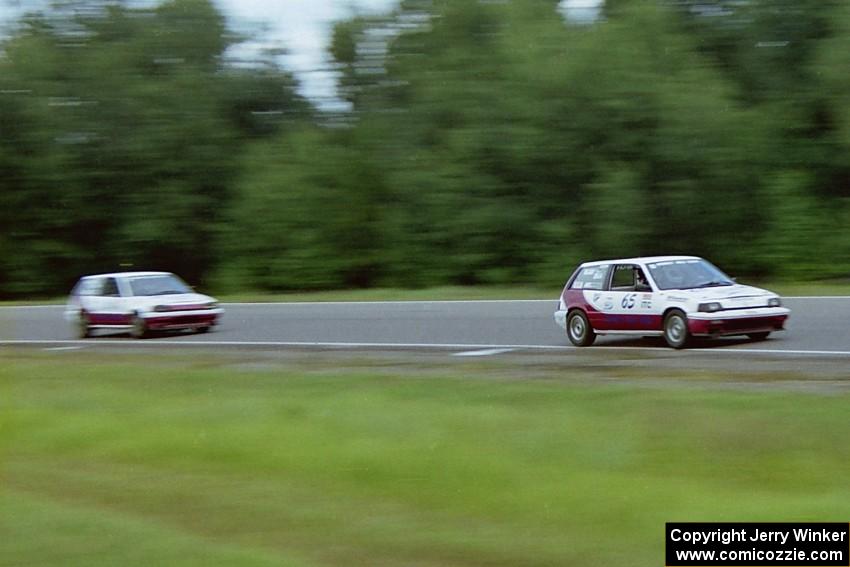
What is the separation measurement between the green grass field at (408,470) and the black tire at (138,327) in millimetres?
9247

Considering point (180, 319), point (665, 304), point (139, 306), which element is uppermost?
point (665, 304)

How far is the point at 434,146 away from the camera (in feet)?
124

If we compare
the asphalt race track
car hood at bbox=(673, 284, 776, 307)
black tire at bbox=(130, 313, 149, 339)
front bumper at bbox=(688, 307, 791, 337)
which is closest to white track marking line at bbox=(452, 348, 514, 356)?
the asphalt race track

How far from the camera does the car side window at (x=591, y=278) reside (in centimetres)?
1892

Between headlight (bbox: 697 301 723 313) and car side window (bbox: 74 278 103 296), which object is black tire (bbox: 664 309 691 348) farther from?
car side window (bbox: 74 278 103 296)

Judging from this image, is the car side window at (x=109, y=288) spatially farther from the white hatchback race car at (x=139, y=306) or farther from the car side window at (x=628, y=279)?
the car side window at (x=628, y=279)

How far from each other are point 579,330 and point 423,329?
4118 mm

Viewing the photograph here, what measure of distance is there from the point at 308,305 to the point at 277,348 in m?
6.09

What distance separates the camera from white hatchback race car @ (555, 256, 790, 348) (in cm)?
1717

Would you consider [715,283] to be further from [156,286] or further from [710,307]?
[156,286]

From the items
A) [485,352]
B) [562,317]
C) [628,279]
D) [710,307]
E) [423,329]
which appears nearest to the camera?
[710,307]

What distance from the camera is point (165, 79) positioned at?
44.4 m

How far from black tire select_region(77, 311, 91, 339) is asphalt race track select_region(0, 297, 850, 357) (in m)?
0.29

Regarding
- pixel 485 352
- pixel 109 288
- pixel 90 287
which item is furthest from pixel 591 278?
pixel 90 287
